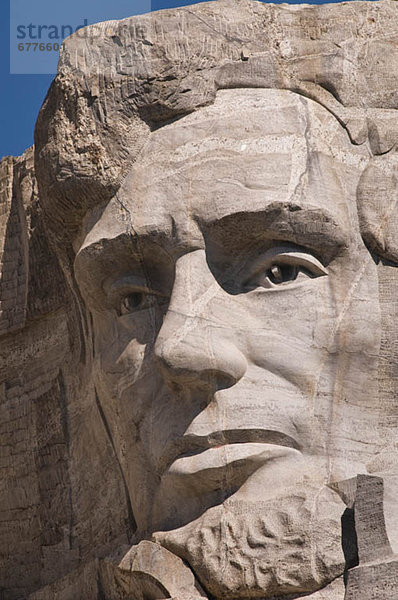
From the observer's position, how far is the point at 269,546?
301 inches

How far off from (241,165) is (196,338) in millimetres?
776

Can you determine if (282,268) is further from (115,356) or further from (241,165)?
(115,356)

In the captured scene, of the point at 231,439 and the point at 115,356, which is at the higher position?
the point at 115,356

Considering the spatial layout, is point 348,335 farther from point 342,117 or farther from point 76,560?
point 76,560

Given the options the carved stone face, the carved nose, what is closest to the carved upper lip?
the carved stone face

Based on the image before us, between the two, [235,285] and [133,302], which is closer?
[235,285]

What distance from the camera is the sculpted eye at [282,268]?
8.14 meters

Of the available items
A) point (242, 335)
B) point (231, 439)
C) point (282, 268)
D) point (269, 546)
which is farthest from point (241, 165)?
point (269, 546)

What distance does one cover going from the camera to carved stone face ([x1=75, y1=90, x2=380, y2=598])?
25.5 feet

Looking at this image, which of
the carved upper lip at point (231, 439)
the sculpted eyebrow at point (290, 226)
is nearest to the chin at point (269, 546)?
the carved upper lip at point (231, 439)

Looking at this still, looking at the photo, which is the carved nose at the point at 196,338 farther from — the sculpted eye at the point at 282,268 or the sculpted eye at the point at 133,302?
the sculpted eye at the point at 133,302

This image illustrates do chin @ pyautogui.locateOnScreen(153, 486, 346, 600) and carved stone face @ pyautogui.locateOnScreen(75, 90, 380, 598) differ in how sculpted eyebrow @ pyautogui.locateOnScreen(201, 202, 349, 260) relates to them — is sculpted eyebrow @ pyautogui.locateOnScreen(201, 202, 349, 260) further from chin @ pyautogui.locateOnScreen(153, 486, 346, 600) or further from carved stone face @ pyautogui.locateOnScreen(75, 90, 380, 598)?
chin @ pyautogui.locateOnScreen(153, 486, 346, 600)

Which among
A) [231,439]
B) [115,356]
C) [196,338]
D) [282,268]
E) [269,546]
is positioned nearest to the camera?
[269,546]

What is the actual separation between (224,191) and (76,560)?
2.08 m
